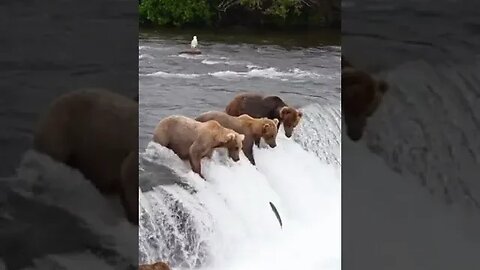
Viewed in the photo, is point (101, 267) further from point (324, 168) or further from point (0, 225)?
point (324, 168)

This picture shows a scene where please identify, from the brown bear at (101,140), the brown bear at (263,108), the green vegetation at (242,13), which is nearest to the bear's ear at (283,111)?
the brown bear at (263,108)

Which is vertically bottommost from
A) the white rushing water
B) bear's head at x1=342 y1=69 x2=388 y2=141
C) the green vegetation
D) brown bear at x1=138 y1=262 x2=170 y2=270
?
brown bear at x1=138 y1=262 x2=170 y2=270

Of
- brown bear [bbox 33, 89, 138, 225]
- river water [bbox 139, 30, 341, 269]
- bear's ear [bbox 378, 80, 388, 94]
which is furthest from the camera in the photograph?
river water [bbox 139, 30, 341, 269]

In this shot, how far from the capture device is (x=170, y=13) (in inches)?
71.1

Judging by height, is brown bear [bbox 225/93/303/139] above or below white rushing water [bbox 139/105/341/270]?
above

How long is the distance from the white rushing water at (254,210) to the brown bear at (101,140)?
0.60 ft

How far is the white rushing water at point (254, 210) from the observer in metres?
1.74

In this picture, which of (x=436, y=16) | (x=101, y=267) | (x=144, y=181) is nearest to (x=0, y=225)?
(x=101, y=267)

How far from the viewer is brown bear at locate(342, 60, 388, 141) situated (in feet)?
5.35

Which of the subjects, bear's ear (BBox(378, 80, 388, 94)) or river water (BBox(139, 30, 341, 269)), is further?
river water (BBox(139, 30, 341, 269))

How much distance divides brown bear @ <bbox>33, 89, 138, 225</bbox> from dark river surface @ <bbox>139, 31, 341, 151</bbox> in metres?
0.18

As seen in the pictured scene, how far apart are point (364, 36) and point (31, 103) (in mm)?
800

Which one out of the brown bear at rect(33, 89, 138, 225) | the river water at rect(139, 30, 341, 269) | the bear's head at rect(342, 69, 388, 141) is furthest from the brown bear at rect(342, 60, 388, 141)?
the brown bear at rect(33, 89, 138, 225)

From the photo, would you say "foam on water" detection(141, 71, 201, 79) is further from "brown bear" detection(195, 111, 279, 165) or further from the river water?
"brown bear" detection(195, 111, 279, 165)
